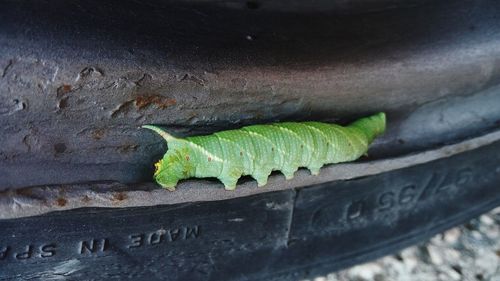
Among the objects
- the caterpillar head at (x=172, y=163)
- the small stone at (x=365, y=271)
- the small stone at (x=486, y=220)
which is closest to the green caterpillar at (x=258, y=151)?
the caterpillar head at (x=172, y=163)

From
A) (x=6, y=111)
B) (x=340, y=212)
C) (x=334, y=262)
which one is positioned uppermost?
(x=6, y=111)

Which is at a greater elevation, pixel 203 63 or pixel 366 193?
pixel 203 63

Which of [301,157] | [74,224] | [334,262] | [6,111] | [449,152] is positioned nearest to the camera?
[6,111]

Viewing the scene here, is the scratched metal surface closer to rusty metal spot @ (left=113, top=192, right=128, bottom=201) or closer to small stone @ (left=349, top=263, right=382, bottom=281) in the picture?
rusty metal spot @ (left=113, top=192, right=128, bottom=201)

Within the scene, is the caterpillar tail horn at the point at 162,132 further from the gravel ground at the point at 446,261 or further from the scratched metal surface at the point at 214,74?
the gravel ground at the point at 446,261

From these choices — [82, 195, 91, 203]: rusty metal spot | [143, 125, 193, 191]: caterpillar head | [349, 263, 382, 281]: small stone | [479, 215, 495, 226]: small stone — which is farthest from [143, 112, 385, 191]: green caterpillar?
[479, 215, 495, 226]: small stone

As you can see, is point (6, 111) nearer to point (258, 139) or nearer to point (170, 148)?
point (170, 148)

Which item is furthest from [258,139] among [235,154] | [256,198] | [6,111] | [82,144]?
[6,111]

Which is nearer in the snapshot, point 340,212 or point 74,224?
point 74,224
